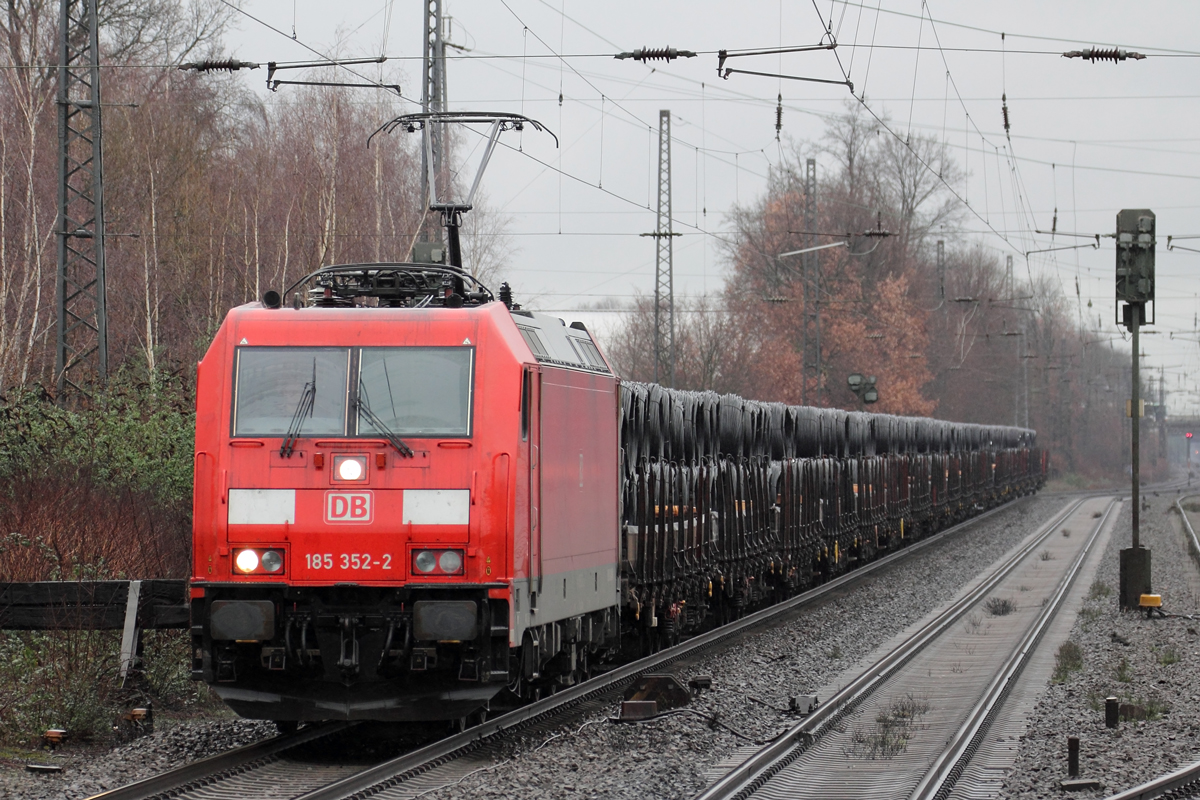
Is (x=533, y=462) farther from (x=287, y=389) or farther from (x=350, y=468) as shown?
(x=287, y=389)

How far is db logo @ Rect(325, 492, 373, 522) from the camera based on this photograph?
939 centimetres

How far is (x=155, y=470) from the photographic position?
16.6m

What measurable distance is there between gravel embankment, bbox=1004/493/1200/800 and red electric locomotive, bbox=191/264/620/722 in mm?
3541

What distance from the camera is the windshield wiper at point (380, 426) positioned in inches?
372

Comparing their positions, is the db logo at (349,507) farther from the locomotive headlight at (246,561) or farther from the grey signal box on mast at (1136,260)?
the grey signal box on mast at (1136,260)

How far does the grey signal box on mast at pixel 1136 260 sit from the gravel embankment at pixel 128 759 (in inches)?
522

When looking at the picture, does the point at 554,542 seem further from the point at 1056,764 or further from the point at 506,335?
the point at 1056,764

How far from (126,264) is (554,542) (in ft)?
76.6

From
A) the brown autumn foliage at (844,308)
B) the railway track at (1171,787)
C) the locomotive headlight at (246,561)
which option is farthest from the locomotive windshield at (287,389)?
the brown autumn foliage at (844,308)

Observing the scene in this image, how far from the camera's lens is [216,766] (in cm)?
898

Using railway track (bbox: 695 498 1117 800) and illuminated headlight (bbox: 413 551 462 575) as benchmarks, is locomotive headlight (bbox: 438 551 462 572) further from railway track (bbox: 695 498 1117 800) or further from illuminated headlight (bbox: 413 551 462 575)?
railway track (bbox: 695 498 1117 800)

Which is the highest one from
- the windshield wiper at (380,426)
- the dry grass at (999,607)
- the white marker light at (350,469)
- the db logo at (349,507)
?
the windshield wiper at (380,426)

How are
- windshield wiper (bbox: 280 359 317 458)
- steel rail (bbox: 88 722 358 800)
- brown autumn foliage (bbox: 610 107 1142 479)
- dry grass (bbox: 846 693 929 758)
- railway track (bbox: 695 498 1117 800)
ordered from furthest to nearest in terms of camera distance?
brown autumn foliage (bbox: 610 107 1142 479)
dry grass (bbox: 846 693 929 758)
windshield wiper (bbox: 280 359 317 458)
railway track (bbox: 695 498 1117 800)
steel rail (bbox: 88 722 358 800)

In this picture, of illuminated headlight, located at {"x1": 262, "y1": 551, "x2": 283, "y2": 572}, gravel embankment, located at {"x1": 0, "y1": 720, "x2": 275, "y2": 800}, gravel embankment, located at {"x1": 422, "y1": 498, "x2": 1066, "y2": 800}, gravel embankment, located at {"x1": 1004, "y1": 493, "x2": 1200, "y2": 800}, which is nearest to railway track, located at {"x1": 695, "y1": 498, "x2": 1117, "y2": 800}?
gravel embankment, located at {"x1": 422, "y1": 498, "x2": 1066, "y2": 800}
